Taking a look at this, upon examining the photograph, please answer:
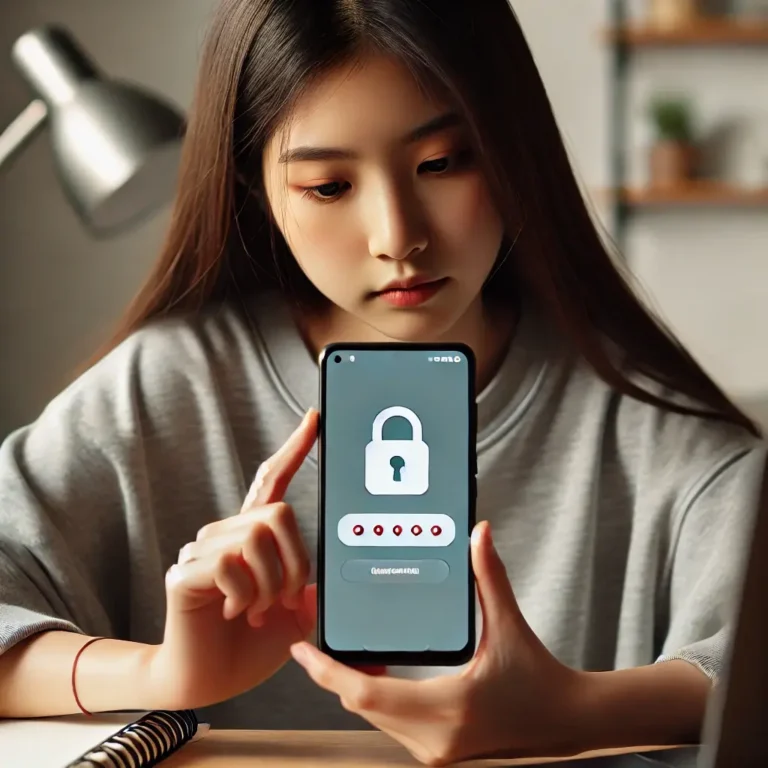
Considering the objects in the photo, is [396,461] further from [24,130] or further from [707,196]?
[707,196]

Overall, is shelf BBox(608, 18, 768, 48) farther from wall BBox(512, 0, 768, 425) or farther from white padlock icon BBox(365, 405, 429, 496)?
white padlock icon BBox(365, 405, 429, 496)

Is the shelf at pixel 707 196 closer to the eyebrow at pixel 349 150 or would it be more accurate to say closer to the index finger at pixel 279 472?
the eyebrow at pixel 349 150

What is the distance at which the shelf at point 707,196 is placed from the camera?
2.99 ft

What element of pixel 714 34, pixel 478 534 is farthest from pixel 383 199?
pixel 714 34

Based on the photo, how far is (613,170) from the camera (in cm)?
86

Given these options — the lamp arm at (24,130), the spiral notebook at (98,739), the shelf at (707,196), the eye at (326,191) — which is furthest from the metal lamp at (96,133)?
the shelf at (707,196)

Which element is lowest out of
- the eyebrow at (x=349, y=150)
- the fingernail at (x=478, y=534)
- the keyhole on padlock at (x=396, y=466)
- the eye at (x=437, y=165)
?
the fingernail at (x=478, y=534)

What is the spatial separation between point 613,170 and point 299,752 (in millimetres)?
544

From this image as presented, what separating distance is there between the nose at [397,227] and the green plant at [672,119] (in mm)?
356

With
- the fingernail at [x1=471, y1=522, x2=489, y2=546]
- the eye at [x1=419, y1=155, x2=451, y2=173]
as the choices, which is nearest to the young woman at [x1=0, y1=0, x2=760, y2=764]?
the eye at [x1=419, y1=155, x2=451, y2=173]

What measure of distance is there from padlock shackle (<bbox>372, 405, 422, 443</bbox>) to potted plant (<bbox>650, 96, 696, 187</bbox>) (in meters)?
0.45

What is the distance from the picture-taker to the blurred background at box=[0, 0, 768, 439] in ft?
2.58

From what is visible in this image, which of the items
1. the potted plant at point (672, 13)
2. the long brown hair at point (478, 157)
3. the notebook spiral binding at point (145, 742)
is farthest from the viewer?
the potted plant at point (672, 13)

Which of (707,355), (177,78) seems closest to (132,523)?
(177,78)
